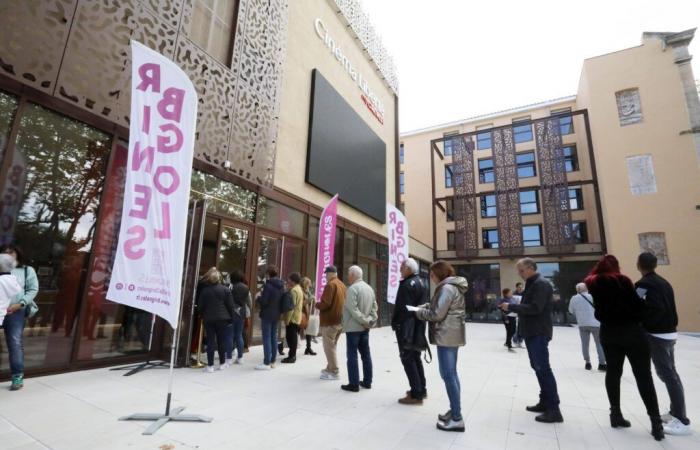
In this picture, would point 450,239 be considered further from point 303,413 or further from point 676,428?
point 303,413

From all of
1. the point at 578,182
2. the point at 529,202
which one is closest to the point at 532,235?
the point at 529,202

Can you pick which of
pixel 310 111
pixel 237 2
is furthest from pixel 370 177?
pixel 237 2

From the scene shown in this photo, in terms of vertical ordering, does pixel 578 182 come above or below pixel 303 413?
above

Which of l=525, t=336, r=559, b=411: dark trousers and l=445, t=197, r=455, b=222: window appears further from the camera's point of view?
l=445, t=197, r=455, b=222: window

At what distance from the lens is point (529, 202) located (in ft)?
80.1

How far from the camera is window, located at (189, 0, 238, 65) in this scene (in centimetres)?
779

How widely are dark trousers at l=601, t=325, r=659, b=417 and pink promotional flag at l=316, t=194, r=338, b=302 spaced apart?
540 centimetres

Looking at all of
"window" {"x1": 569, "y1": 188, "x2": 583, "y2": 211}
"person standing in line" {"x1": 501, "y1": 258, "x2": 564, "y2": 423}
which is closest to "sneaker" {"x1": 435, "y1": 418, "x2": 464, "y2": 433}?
"person standing in line" {"x1": 501, "y1": 258, "x2": 564, "y2": 423}

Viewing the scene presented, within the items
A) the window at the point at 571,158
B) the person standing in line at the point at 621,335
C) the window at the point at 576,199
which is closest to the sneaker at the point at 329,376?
the person standing in line at the point at 621,335

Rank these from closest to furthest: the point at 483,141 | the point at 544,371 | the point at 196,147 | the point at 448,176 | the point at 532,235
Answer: the point at 544,371
the point at 196,147
the point at 532,235
the point at 483,141
the point at 448,176

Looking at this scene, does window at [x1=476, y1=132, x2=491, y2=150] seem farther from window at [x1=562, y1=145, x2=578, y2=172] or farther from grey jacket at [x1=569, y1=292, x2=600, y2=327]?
grey jacket at [x1=569, y1=292, x2=600, y2=327]

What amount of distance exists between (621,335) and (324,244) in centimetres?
582

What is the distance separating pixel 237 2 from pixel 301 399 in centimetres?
935

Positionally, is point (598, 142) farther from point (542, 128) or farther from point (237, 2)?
point (237, 2)
